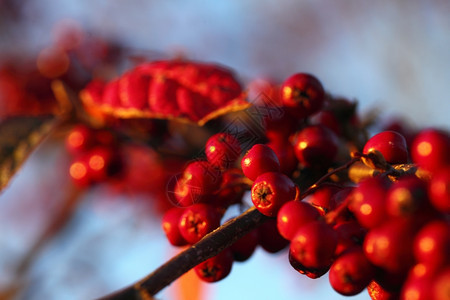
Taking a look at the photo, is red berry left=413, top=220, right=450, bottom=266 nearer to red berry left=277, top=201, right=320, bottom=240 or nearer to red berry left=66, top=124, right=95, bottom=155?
red berry left=277, top=201, right=320, bottom=240

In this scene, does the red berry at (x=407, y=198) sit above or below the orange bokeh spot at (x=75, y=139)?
above

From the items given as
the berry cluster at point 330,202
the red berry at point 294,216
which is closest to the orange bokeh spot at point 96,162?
the berry cluster at point 330,202

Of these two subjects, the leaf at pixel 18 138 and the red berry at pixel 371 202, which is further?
the leaf at pixel 18 138

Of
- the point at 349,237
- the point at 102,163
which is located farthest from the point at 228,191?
the point at 102,163

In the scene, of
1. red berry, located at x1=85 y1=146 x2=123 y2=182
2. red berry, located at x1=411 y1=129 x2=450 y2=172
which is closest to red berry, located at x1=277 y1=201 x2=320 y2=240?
red berry, located at x1=411 y1=129 x2=450 y2=172

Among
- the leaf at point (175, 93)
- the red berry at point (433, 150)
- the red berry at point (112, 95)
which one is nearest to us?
the red berry at point (433, 150)

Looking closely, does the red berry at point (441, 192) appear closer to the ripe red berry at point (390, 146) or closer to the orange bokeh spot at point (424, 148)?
the orange bokeh spot at point (424, 148)

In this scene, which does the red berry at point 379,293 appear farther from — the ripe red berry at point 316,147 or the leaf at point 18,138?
the leaf at point 18,138

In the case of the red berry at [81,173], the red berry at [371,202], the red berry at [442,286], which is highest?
the red berry at [371,202]

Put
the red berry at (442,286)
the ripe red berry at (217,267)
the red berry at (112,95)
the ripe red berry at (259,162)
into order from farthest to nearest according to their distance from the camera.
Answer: the red berry at (112,95), the ripe red berry at (217,267), the ripe red berry at (259,162), the red berry at (442,286)
